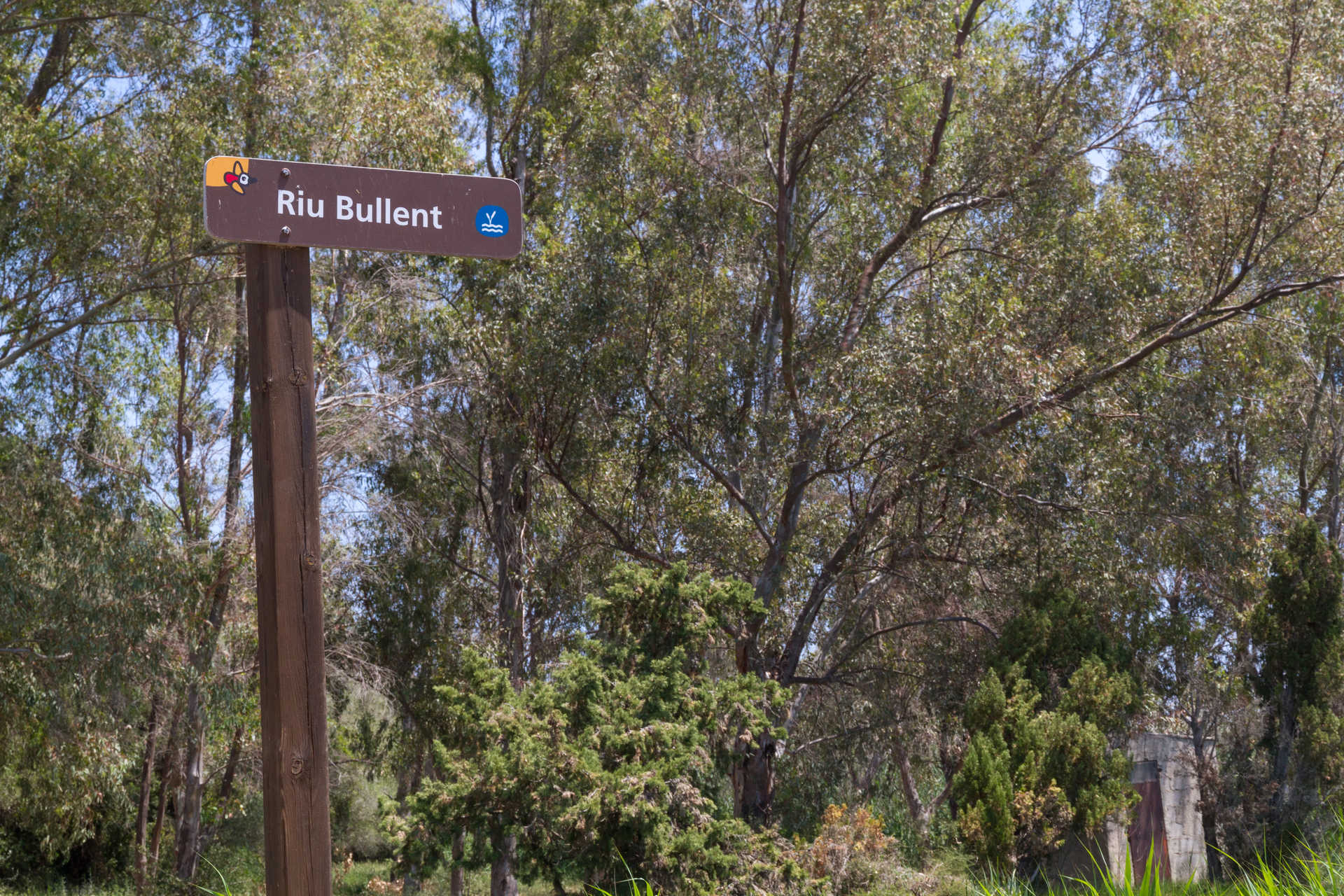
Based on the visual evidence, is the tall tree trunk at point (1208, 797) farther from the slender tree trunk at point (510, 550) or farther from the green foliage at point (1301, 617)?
the slender tree trunk at point (510, 550)

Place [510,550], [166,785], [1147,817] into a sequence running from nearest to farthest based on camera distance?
[1147,817] < [510,550] < [166,785]

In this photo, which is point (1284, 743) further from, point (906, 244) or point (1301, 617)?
point (906, 244)

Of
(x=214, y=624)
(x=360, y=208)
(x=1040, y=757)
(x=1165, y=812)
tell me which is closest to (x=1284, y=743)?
(x=1165, y=812)

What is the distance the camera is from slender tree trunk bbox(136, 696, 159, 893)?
1449 centimetres

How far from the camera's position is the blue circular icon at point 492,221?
3.13 meters

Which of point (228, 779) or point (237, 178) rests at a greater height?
point (237, 178)

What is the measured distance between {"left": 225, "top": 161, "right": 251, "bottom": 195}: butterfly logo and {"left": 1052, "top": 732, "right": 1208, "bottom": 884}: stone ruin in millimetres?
9169

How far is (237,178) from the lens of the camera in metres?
2.89

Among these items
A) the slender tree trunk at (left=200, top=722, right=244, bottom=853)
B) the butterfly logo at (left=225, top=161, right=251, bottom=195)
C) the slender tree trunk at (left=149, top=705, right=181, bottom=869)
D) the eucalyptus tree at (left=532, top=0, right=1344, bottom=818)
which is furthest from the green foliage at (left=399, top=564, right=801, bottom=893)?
the slender tree trunk at (left=149, top=705, right=181, bottom=869)

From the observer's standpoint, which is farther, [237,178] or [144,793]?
[144,793]

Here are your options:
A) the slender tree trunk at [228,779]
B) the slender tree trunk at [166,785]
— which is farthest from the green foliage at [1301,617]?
the slender tree trunk at [166,785]

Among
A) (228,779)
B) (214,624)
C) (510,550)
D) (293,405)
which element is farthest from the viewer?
(228,779)

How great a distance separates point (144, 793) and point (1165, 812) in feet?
44.8

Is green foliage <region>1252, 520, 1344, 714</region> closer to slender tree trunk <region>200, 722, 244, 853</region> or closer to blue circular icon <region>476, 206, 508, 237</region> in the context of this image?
blue circular icon <region>476, 206, 508, 237</region>
